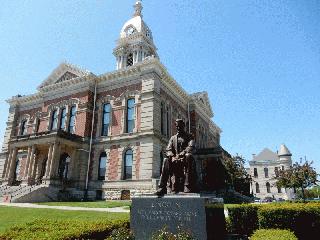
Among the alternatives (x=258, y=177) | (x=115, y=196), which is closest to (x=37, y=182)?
(x=115, y=196)

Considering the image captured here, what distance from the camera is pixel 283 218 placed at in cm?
1010

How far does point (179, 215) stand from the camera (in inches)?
303

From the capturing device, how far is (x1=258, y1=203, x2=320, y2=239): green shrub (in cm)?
972

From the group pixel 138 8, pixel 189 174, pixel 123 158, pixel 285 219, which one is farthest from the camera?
pixel 138 8

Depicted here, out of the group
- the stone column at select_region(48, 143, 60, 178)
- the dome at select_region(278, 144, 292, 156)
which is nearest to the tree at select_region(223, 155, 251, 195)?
the stone column at select_region(48, 143, 60, 178)

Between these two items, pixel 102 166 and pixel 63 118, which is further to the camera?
pixel 63 118

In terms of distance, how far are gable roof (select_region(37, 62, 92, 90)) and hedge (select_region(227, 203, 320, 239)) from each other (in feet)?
88.0

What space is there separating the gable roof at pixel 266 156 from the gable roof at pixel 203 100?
46917mm

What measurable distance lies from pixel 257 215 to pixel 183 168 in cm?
474

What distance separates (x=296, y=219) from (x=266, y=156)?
271ft

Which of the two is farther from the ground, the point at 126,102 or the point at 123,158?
the point at 126,102

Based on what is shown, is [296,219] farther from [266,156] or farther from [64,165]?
[266,156]

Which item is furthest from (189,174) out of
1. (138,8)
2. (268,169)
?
(268,169)

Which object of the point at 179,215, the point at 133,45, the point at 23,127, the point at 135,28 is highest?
the point at 135,28
